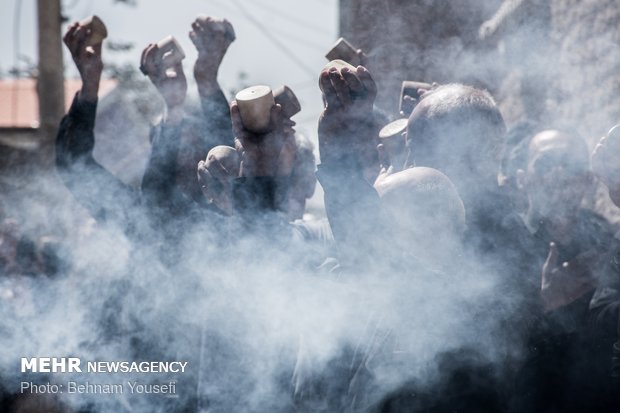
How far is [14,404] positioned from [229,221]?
221 cm

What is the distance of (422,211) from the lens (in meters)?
2.37

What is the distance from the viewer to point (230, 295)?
122 inches

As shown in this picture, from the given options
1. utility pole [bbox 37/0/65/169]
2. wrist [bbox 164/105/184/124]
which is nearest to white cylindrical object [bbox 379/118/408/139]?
wrist [bbox 164/105/184/124]

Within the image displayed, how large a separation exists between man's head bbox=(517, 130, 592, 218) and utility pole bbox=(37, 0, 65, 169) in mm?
6596

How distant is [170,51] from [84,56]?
0.38 metres

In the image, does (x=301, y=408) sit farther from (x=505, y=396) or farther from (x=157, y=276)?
(x=157, y=276)

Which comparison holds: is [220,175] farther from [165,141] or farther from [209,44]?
[209,44]

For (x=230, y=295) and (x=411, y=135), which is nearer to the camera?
(x=411, y=135)

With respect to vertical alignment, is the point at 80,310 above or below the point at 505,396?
below

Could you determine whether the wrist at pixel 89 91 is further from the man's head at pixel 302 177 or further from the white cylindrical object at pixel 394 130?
the white cylindrical object at pixel 394 130

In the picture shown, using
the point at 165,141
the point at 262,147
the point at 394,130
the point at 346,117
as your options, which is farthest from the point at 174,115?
the point at 346,117

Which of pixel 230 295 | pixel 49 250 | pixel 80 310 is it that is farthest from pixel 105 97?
pixel 230 295

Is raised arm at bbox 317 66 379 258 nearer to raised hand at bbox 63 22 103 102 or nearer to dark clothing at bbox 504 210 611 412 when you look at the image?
dark clothing at bbox 504 210 611 412

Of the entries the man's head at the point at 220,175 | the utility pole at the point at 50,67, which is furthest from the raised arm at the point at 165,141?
the utility pole at the point at 50,67
